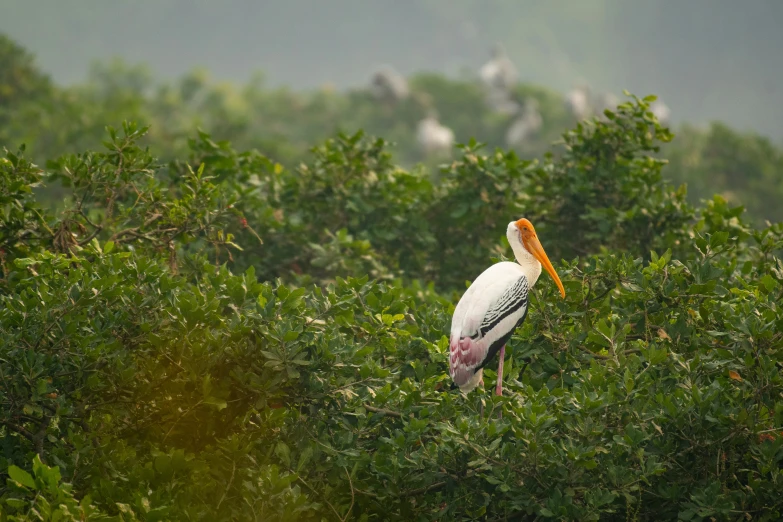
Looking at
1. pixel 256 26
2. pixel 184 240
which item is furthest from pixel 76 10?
pixel 184 240

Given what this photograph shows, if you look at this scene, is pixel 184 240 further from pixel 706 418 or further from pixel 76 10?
pixel 76 10

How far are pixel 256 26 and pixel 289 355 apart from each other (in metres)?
163

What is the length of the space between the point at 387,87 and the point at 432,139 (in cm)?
685

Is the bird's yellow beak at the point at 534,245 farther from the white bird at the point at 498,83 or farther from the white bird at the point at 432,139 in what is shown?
the white bird at the point at 498,83

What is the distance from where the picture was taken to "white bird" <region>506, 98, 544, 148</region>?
56.5 meters

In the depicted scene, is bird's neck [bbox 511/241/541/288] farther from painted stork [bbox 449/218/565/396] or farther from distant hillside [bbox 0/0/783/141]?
distant hillside [bbox 0/0/783/141]

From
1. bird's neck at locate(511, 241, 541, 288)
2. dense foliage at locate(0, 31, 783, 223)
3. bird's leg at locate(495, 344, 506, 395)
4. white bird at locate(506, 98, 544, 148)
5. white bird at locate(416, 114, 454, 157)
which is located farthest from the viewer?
white bird at locate(506, 98, 544, 148)

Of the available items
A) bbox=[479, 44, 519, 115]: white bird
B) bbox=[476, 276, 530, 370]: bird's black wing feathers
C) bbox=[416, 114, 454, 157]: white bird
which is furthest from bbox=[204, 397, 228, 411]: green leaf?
bbox=[479, 44, 519, 115]: white bird

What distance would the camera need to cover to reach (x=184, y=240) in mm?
7484

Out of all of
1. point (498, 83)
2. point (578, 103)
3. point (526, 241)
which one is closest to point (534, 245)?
point (526, 241)

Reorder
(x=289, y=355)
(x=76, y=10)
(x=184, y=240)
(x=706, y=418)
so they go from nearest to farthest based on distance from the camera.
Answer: (x=706, y=418) → (x=289, y=355) → (x=184, y=240) → (x=76, y=10)

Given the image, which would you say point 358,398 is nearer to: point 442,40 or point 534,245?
point 534,245

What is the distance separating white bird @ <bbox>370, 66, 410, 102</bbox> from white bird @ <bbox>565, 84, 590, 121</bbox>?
9.78 m

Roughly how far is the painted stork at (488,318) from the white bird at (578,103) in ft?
175
